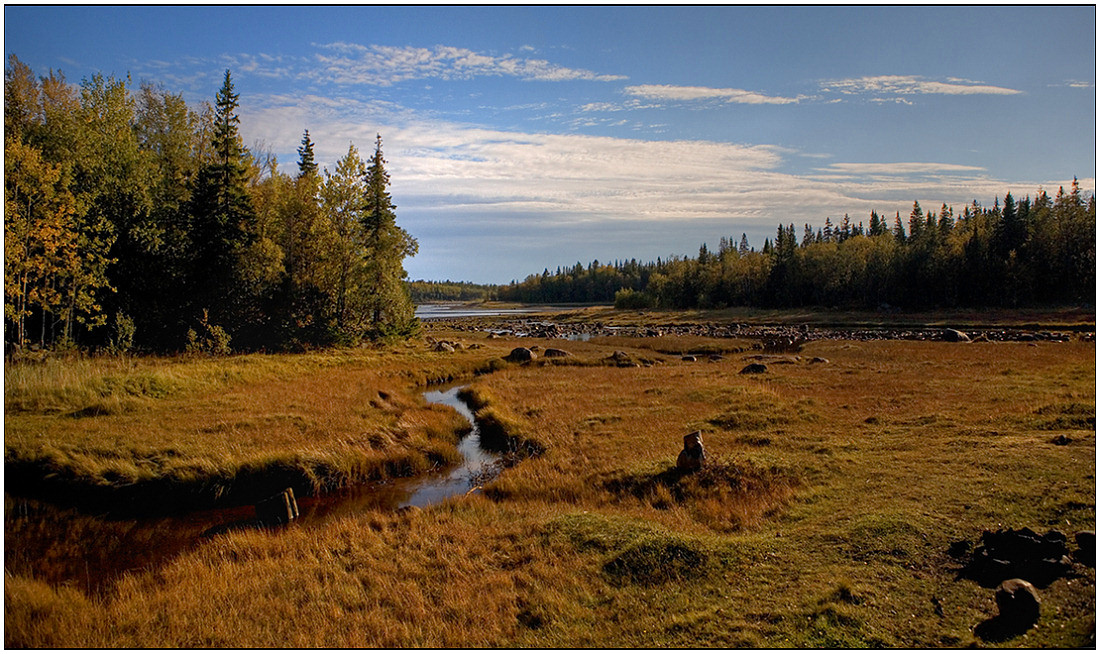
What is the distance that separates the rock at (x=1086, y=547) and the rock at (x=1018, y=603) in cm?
179

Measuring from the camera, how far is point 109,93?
3869 centimetres

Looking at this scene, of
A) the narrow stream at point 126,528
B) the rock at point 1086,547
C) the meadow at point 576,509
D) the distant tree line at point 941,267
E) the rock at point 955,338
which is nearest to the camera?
the rock at point 1086,547

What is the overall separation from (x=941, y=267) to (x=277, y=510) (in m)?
113

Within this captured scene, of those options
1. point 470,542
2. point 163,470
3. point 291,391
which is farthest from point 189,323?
point 470,542

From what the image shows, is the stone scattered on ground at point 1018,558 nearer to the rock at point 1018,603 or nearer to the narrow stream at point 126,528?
the rock at point 1018,603

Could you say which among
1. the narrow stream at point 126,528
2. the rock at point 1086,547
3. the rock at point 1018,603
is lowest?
the narrow stream at point 126,528

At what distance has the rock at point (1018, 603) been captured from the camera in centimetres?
730

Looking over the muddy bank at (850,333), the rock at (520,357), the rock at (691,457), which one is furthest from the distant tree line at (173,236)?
the muddy bank at (850,333)

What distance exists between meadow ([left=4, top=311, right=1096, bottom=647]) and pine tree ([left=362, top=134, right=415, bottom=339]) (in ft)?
70.4

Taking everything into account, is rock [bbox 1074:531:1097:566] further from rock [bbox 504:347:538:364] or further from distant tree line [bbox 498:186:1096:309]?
distant tree line [bbox 498:186:1096:309]

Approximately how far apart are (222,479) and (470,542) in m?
9.17

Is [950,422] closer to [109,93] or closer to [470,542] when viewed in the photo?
[470,542]

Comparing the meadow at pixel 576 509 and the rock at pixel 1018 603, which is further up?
the rock at pixel 1018 603

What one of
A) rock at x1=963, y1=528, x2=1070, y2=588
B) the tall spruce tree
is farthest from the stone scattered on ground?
the tall spruce tree
